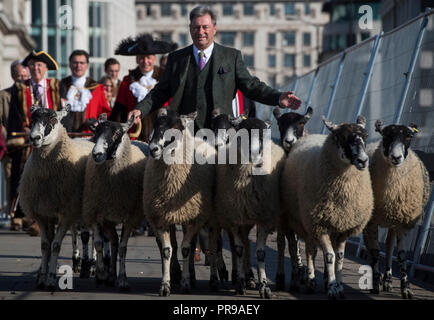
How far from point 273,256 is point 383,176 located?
394 centimetres

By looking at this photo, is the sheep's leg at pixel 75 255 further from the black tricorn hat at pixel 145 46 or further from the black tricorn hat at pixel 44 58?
the black tricorn hat at pixel 145 46

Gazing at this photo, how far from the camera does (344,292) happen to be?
357 inches

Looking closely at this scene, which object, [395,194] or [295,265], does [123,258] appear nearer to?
[295,265]

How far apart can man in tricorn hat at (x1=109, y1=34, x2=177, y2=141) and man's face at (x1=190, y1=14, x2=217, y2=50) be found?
2.59 meters

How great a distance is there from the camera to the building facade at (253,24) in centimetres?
14488

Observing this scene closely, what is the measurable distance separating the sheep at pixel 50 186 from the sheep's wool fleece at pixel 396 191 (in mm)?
2836

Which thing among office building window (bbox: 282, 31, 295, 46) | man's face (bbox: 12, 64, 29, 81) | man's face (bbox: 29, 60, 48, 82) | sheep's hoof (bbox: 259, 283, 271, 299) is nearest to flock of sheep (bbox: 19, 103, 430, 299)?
sheep's hoof (bbox: 259, 283, 271, 299)

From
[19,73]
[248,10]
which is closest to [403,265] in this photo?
[19,73]

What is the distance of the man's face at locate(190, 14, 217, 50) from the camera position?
31.9ft

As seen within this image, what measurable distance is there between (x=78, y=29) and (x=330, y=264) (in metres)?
64.5

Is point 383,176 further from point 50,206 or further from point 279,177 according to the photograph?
point 50,206

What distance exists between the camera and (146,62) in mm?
13094

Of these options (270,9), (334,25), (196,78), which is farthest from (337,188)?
(270,9)

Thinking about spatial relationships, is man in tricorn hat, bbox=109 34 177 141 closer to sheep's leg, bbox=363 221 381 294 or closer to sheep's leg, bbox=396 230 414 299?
sheep's leg, bbox=363 221 381 294
